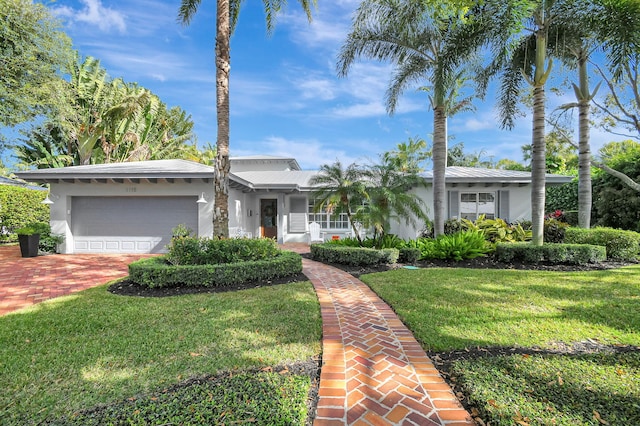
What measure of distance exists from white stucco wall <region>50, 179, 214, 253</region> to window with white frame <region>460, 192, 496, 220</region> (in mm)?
11257

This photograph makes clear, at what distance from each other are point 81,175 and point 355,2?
1192 cm

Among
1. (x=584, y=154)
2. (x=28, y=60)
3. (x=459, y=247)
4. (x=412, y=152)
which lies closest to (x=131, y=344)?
(x=459, y=247)

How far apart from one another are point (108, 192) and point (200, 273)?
28.1ft

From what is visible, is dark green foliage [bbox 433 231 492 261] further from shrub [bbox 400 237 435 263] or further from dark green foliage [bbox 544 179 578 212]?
dark green foliage [bbox 544 179 578 212]

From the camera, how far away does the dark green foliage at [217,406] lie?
2.44m

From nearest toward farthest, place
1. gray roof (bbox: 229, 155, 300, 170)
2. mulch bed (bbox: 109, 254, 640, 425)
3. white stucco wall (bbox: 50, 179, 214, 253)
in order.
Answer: mulch bed (bbox: 109, 254, 640, 425), white stucco wall (bbox: 50, 179, 214, 253), gray roof (bbox: 229, 155, 300, 170)

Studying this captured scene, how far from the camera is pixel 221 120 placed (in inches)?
331

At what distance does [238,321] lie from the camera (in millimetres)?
4637

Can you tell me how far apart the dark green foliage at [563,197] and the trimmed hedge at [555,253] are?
8.90 meters

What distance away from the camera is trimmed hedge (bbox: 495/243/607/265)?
8969 mm

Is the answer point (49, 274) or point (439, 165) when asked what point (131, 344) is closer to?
point (49, 274)

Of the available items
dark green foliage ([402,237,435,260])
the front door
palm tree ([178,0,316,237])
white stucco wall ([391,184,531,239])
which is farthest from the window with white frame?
palm tree ([178,0,316,237])

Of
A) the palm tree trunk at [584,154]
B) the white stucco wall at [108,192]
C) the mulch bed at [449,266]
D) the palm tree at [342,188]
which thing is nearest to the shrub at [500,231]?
the mulch bed at [449,266]

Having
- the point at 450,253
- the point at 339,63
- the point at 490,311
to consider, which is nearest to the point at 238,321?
the point at 490,311
